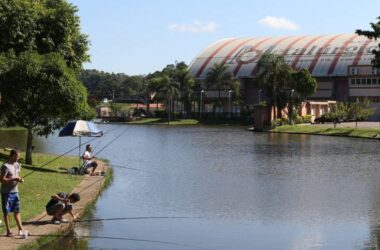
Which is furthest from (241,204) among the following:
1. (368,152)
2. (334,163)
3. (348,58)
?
(348,58)

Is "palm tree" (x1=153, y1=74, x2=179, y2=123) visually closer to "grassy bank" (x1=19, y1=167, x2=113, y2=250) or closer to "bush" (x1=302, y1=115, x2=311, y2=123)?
"bush" (x1=302, y1=115, x2=311, y2=123)

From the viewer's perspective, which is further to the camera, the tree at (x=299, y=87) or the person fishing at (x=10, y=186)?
the tree at (x=299, y=87)

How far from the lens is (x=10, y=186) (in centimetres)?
1340

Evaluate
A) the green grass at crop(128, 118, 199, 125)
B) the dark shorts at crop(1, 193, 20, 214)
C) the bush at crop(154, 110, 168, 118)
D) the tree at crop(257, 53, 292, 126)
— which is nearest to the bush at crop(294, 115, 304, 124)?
the tree at crop(257, 53, 292, 126)

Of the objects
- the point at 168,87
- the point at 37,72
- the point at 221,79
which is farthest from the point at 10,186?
the point at 221,79

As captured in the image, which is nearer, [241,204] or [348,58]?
[241,204]

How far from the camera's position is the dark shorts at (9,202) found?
44.1 ft

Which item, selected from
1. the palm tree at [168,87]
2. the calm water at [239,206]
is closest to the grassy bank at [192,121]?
the palm tree at [168,87]

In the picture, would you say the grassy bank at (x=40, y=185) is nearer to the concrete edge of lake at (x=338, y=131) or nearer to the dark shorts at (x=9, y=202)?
the dark shorts at (x=9, y=202)

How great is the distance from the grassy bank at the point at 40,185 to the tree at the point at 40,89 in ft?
6.69

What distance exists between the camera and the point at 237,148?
1843 inches

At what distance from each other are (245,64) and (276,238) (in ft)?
349

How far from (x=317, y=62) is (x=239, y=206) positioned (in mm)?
97268

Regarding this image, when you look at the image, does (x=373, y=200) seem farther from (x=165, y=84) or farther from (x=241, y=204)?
(x=165, y=84)
